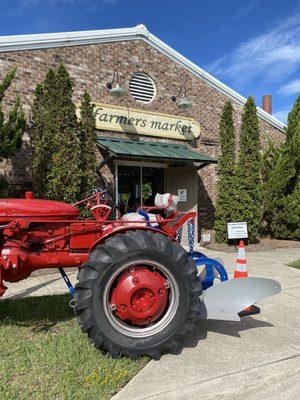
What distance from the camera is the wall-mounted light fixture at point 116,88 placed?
958cm

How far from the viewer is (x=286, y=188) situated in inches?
472

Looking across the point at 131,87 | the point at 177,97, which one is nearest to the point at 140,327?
the point at 131,87

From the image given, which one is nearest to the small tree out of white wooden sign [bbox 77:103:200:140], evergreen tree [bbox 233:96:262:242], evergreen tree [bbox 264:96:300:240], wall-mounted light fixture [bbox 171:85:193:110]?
white wooden sign [bbox 77:103:200:140]

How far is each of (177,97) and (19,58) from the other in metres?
4.61

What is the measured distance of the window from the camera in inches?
418

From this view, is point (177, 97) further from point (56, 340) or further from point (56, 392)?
point (56, 392)

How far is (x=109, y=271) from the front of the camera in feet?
10.4

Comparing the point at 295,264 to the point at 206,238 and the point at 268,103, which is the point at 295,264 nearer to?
the point at 206,238

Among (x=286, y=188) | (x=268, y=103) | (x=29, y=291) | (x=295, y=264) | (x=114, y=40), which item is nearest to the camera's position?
(x=29, y=291)

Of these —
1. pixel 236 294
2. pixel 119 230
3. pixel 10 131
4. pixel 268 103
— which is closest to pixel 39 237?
pixel 119 230

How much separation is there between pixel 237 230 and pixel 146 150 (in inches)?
131

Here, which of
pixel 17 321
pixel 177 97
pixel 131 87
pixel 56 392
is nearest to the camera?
pixel 56 392

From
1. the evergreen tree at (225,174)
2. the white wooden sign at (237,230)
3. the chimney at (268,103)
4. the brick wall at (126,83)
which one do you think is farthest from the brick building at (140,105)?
the chimney at (268,103)

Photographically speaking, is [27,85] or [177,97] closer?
[27,85]
